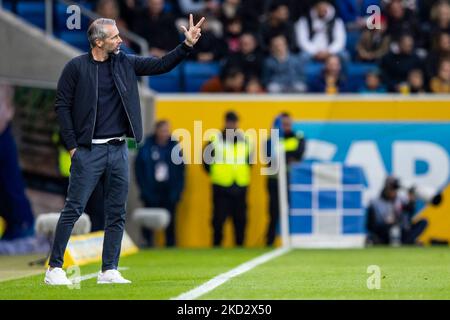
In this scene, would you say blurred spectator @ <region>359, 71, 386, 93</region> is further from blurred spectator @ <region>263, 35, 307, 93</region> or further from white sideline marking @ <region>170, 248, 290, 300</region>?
white sideline marking @ <region>170, 248, 290, 300</region>

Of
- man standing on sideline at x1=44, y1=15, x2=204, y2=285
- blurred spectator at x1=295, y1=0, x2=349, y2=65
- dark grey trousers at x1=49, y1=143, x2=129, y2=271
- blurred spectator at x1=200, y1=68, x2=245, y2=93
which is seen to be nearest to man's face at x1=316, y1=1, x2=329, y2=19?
blurred spectator at x1=295, y1=0, x2=349, y2=65

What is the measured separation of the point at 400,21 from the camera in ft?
67.3

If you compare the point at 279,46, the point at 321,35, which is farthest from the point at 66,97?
the point at 321,35

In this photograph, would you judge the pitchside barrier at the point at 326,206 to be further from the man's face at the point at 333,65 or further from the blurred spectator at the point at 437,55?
the blurred spectator at the point at 437,55

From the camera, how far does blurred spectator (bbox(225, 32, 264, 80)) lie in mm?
20141

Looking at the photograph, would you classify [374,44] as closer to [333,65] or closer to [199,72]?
[333,65]

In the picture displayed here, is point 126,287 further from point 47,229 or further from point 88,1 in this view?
point 88,1

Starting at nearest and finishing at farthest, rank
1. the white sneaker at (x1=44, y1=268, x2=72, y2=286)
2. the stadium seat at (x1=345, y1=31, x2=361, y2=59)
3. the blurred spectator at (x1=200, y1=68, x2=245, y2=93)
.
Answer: the white sneaker at (x1=44, y1=268, x2=72, y2=286) < the blurred spectator at (x1=200, y1=68, x2=245, y2=93) < the stadium seat at (x1=345, y1=31, x2=361, y2=59)

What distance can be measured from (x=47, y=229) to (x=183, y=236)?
619 centimetres

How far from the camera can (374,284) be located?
9711 mm

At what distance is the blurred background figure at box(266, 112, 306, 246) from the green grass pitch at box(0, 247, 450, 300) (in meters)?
3.30

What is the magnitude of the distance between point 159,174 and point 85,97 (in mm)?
9333

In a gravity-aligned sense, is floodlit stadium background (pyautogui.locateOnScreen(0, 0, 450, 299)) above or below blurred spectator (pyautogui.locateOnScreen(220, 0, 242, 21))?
below
